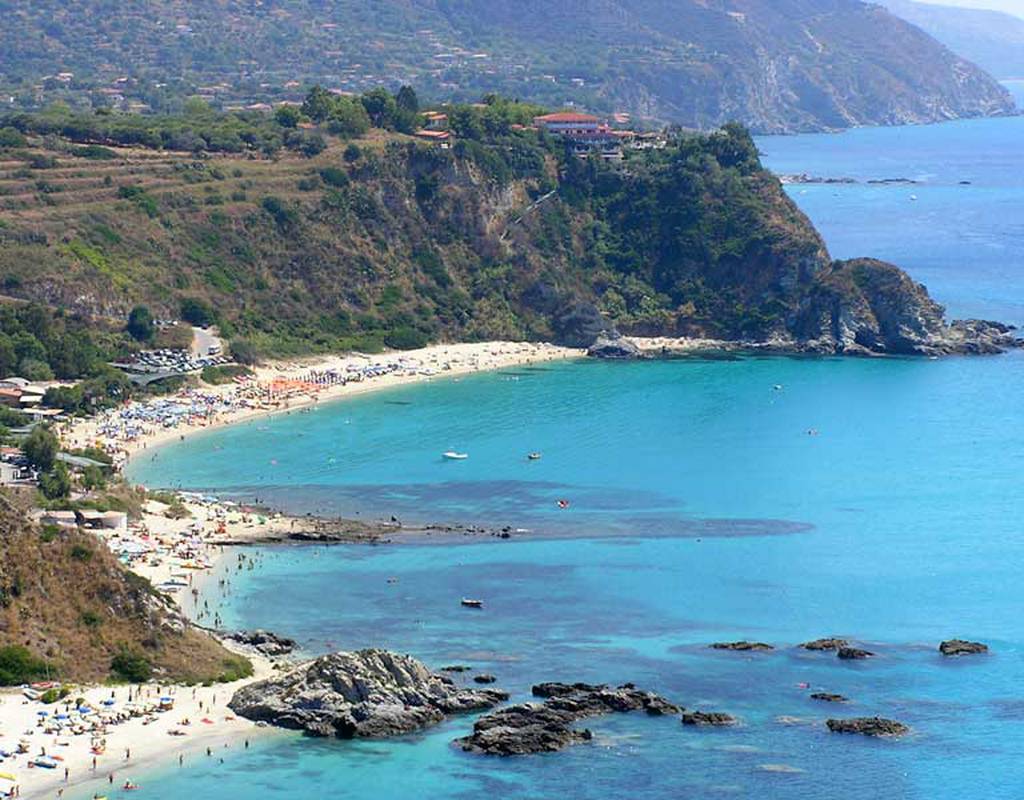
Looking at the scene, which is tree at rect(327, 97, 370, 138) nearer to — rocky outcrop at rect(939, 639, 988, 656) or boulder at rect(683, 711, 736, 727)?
rocky outcrop at rect(939, 639, 988, 656)

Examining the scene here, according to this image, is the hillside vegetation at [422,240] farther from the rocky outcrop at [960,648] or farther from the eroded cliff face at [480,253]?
the rocky outcrop at [960,648]

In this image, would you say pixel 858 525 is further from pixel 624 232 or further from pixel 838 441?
pixel 624 232

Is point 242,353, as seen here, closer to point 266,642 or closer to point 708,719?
point 266,642

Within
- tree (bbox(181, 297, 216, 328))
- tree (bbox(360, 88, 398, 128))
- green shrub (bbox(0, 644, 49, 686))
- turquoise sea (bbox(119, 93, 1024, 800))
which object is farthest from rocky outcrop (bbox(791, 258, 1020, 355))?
green shrub (bbox(0, 644, 49, 686))

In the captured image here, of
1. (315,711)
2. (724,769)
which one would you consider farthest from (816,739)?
(315,711)

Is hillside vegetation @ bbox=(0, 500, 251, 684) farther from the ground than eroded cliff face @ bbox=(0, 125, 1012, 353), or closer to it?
closer to it

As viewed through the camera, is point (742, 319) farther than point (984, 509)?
Yes
